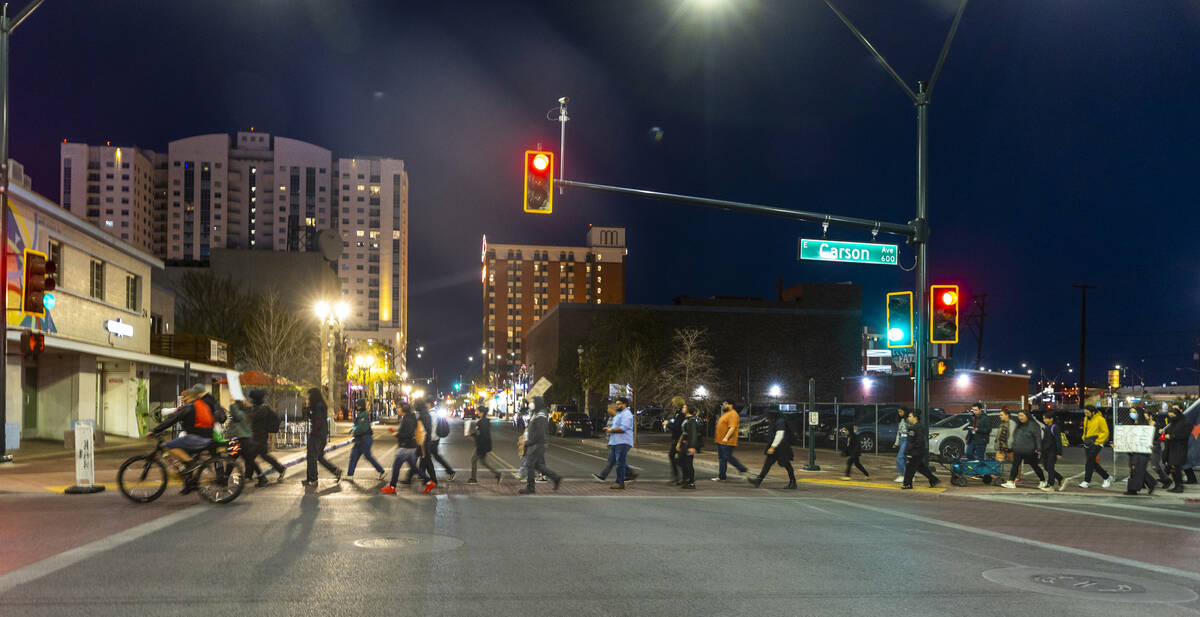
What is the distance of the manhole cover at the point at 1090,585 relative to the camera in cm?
777

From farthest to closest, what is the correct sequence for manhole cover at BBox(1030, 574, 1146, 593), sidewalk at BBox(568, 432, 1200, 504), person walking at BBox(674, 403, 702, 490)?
1. sidewalk at BBox(568, 432, 1200, 504)
2. person walking at BBox(674, 403, 702, 490)
3. manhole cover at BBox(1030, 574, 1146, 593)

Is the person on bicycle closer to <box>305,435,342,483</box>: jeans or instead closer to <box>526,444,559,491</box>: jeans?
<box>305,435,342,483</box>: jeans

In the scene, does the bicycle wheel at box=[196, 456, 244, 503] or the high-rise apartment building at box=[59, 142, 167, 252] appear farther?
the high-rise apartment building at box=[59, 142, 167, 252]

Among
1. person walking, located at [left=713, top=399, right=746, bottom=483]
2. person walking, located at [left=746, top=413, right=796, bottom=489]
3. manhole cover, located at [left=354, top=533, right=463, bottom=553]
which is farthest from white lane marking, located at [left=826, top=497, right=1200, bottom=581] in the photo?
Result: manhole cover, located at [left=354, top=533, right=463, bottom=553]

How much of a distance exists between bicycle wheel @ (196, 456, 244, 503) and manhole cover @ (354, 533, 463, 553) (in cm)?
432

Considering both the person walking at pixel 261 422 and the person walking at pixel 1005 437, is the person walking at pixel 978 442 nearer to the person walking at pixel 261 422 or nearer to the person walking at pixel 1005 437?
the person walking at pixel 1005 437

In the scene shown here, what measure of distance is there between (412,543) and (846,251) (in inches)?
477

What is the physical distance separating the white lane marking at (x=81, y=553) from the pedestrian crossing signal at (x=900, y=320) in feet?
46.3

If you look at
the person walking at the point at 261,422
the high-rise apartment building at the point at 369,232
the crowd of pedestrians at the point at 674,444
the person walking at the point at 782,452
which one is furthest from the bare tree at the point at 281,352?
the high-rise apartment building at the point at 369,232

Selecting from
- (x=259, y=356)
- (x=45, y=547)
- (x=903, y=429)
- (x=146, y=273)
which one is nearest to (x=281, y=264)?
(x=259, y=356)

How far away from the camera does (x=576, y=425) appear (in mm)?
52094

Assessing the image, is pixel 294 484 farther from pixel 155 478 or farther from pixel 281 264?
pixel 281 264

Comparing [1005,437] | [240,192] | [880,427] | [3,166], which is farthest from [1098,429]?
[240,192]

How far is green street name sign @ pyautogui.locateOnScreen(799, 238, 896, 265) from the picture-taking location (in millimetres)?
18875
